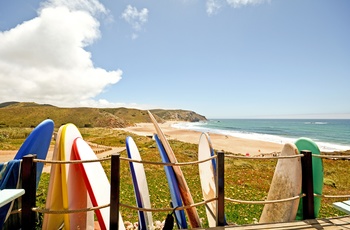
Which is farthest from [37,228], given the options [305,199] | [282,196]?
[305,199]

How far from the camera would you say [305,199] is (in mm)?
3875

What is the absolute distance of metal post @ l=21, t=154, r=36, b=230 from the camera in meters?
3.04

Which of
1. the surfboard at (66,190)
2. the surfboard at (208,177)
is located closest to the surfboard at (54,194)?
the surfboard at (66,190)

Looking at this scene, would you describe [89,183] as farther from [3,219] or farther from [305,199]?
[305,199]

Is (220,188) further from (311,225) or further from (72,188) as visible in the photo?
(72,188)

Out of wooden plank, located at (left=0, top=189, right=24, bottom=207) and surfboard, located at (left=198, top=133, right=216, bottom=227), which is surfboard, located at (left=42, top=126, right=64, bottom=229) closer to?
wooden plank, located at (left=0, top=189, right=24, bottom=207)

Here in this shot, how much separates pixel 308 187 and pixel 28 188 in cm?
434

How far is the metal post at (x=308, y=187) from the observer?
381 cm

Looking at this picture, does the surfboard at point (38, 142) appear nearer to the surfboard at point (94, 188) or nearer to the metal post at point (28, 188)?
the surfboard at point (94, 188)

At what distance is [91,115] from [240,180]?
11300cm

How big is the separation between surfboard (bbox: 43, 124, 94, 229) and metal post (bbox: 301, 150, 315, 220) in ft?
12.0

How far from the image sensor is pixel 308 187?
3842 mm

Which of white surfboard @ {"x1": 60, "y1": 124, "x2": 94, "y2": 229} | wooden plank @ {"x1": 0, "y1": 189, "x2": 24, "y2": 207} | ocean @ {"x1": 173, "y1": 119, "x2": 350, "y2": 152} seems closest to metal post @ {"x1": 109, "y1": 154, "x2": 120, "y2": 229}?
white surfboard @ {"x1": 60, "y1": 124, "x2": 94, "y2": 229}

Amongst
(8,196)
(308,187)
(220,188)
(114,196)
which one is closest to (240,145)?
(308,187)
